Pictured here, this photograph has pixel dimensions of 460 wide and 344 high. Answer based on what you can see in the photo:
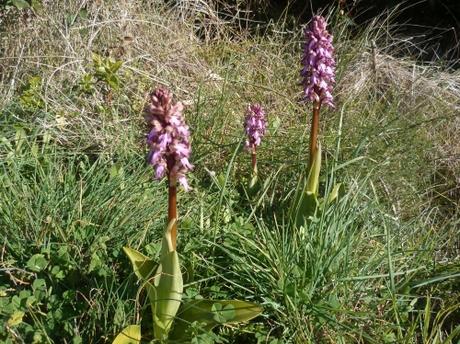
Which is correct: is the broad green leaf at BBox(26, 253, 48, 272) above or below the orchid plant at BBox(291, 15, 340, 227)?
below

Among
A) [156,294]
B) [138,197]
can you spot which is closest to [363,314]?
[156,294]

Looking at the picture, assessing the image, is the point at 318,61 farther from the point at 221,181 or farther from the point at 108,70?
the point at 108,70

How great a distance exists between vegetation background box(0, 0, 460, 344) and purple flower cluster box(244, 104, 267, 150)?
0.50ft

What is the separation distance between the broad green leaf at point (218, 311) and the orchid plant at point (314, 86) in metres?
0.57

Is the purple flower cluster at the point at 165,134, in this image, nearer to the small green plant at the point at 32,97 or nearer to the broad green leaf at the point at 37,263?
the broad green leaf at the point at 37,263

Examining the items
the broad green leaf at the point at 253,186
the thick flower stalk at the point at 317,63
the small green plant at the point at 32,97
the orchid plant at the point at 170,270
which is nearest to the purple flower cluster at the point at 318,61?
the thick flower stalk at the point at 317,63

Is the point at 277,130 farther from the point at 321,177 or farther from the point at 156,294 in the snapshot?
the point at 156,294

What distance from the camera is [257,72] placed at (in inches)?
173

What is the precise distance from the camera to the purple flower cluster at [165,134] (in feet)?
5.97

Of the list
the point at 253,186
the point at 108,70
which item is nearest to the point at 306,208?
the point at 253,186

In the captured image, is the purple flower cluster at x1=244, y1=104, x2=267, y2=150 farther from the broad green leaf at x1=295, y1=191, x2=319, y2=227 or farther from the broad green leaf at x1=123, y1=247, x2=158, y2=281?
the broad green leaf at x1=123, y1=247, x2=158, y2=281

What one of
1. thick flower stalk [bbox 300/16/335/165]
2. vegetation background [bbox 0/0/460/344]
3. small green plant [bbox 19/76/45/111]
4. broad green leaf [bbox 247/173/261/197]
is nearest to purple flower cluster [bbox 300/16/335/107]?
thick flower stalk [bbox 300/16/335/165]

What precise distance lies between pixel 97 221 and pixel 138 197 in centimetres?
23

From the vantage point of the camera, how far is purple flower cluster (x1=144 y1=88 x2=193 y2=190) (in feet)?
5.97
